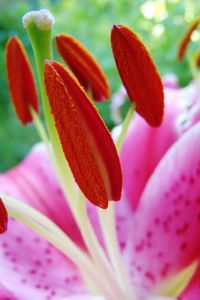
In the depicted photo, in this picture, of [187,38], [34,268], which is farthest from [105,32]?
[34,268]

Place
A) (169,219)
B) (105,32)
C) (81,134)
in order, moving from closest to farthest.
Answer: (81,134)
(169,219)
(105,32)

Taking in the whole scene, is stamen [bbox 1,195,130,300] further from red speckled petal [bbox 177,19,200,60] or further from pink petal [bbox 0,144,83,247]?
red speckled petal [bbox 177,19,200,60]

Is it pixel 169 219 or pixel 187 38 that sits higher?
pixel 187 38

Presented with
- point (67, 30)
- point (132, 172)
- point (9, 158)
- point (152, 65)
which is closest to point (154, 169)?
point (132, 172)

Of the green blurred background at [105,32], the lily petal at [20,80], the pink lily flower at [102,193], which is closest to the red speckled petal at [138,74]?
the pink lily flower at [102,193]

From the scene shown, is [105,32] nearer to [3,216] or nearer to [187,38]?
[187,38]

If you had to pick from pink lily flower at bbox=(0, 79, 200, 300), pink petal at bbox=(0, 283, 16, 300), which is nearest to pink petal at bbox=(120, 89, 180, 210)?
pink lily flower at bbox=(0, 79, 200, 300)
